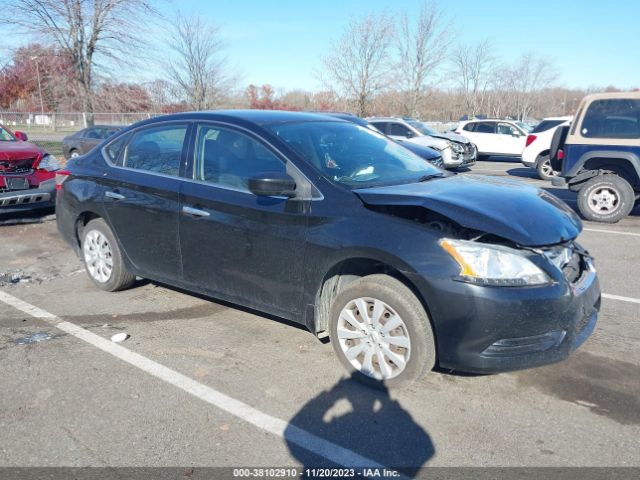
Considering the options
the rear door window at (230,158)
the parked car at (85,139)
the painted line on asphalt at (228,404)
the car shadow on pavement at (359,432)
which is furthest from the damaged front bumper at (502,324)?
the parked car at (85,139)

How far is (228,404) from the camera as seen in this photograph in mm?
3242

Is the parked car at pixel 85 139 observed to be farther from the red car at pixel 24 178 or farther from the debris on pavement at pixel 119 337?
the debris on pavement at pixel 119 337

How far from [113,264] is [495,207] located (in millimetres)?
3520

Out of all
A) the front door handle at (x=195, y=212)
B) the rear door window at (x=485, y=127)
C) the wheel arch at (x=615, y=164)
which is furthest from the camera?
the rear door window at (x=485, y=127)

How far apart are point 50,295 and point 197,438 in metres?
3.09

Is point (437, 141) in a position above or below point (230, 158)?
below

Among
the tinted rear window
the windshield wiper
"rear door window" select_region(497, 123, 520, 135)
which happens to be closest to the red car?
the windshield wiper

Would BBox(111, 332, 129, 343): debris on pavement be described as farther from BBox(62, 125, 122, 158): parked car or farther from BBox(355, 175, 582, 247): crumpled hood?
BBox(62, 125, 122, 158): parked car

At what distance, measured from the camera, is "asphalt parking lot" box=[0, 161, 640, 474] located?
2.79 meters

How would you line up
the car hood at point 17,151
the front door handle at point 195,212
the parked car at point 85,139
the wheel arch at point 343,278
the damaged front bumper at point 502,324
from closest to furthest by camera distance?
the damaged front bumper at point 502,324
the wheel arch at point 343,278
the front door handle at point 195,212
the car hood at point 17,151
the parked car at point 85,139

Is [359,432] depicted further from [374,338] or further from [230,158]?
[230,158]

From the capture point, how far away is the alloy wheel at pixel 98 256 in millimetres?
5090

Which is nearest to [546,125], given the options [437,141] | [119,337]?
[437,141]

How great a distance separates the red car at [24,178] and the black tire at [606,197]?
8.65 meters
